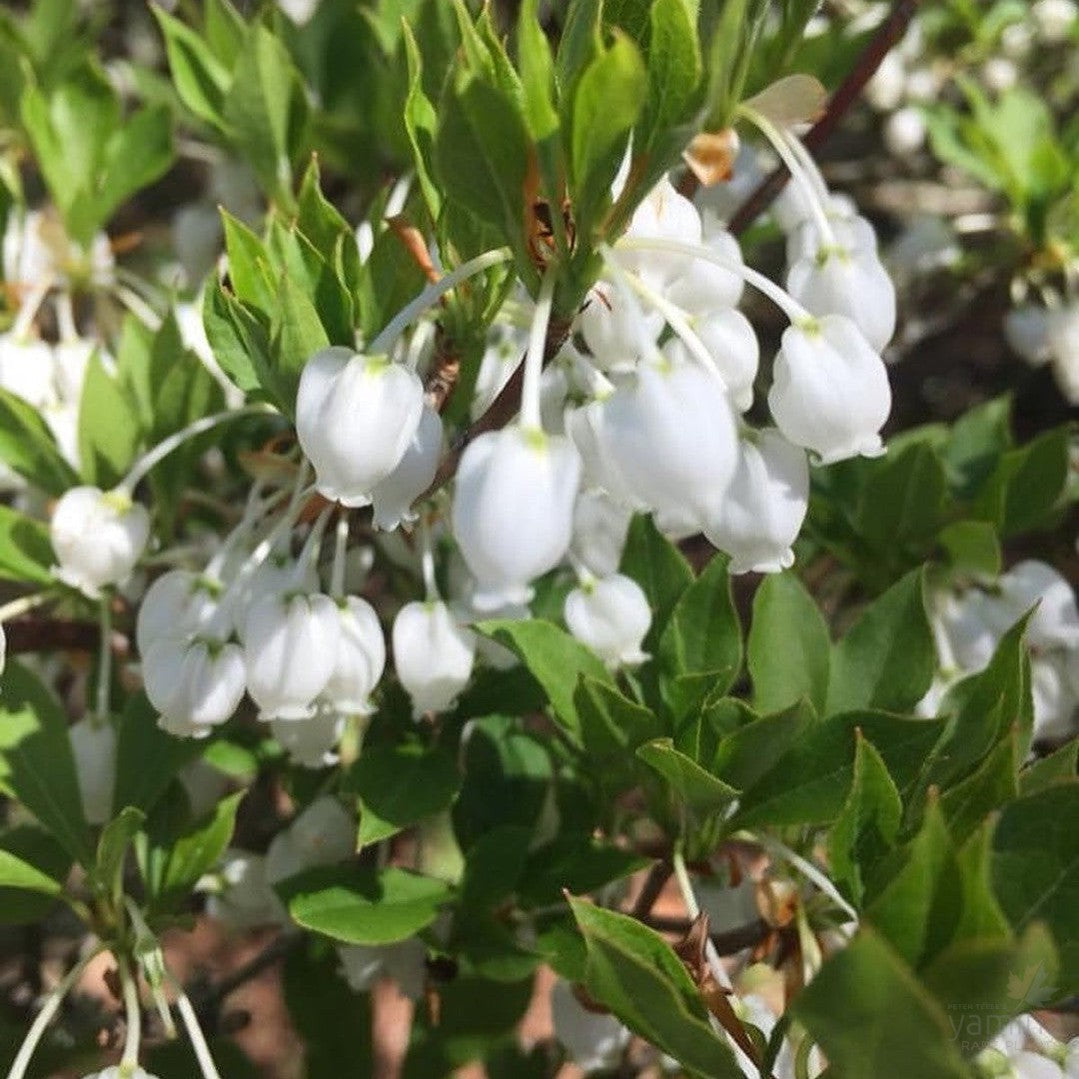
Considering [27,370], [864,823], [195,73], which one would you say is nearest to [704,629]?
[864,823]

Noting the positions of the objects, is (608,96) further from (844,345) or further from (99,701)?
(99,701)

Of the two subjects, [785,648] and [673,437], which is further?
[785,648]

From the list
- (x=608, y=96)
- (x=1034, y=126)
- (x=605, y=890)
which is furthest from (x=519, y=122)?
(x=1034, y=126)

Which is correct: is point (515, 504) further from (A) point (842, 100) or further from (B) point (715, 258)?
(A) point (842, 100)

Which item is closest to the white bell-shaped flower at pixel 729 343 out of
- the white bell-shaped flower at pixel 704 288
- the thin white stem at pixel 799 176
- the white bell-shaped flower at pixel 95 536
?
the white bell-shaped flower at pixel 704 288

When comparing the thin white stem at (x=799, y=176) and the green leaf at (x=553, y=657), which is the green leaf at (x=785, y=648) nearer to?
the green leaf at (x=553, y=657)

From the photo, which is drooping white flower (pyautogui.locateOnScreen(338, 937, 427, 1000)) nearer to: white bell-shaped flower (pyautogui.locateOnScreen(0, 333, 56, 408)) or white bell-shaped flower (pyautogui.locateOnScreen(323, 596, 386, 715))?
white bell-shaped flower (pyautogui.locateOnScreen(323, 596, 386, 715))
